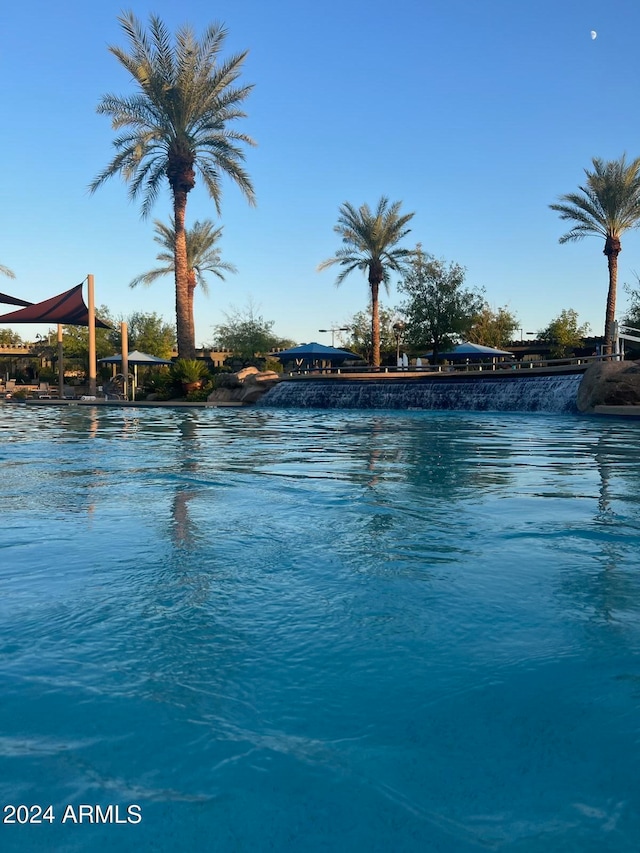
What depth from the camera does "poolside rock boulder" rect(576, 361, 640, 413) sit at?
1731cm

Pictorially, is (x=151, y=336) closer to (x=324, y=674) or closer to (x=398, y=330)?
(x=398, y=330)

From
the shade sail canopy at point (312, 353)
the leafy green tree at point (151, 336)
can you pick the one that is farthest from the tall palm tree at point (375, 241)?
the leafy green tree at point (151, 336)

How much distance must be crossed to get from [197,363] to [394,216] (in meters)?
14.0

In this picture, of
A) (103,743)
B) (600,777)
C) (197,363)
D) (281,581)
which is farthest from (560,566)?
(197,363)

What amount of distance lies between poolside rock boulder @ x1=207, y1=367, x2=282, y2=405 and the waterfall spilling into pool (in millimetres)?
519

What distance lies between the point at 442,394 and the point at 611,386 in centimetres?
594

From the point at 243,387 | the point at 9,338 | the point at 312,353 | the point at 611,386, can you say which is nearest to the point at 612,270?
the point at 312,353

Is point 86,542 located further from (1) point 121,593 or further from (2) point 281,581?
(2) point 281,581

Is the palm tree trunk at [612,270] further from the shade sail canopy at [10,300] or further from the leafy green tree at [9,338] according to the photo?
the leafy green tree at [9,338]

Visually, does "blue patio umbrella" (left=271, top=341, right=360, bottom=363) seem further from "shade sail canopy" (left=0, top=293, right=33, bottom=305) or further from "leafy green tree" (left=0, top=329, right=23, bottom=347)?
"leafy green tree" (left=0, top=329, right=23, bottom=347)

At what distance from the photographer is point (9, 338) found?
202 ft

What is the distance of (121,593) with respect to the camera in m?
3.28

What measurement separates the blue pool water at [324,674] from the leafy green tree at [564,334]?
39.8 meters

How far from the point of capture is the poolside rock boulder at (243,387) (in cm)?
2664
